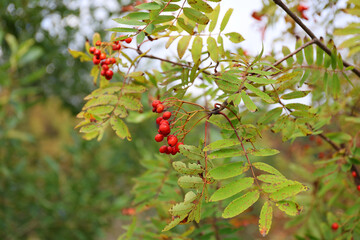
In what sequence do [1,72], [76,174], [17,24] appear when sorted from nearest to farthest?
1. [1,72]
2. [17,24]
3. [76,174]

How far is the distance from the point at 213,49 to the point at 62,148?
93.2 inches

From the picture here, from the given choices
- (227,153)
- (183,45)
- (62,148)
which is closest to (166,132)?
(227,153)

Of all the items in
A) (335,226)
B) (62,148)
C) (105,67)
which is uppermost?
(105,67)

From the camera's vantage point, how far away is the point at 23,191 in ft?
8.33

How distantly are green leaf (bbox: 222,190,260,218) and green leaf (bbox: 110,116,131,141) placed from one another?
285 mm

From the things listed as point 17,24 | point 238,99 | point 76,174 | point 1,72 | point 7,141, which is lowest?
point 76,174

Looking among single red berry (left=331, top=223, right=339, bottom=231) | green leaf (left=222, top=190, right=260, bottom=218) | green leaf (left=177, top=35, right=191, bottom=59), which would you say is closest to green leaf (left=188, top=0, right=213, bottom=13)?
green leaf (left=177, top=35, right=191, bottom=59)

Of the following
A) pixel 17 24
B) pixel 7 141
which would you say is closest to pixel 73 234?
pixel 7 141

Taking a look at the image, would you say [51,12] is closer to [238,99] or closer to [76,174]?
[76,174]

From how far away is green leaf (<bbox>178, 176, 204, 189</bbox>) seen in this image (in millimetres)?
526

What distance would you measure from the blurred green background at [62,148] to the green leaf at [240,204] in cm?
179

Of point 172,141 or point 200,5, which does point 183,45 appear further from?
point 172,141

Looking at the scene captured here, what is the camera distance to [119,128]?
2.36 feet

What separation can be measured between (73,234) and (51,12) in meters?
1.88
